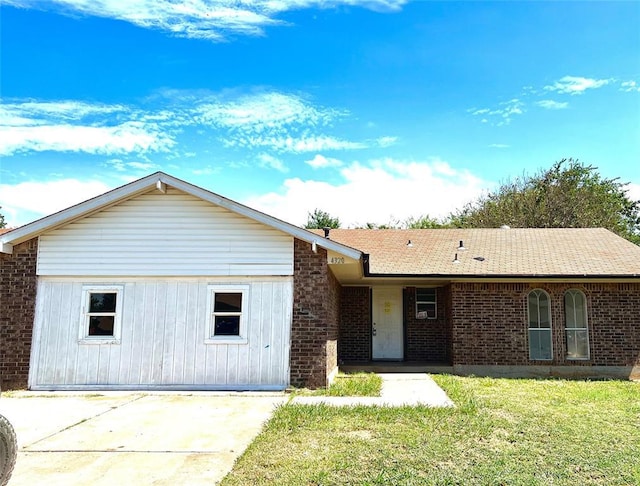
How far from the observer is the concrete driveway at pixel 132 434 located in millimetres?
4887

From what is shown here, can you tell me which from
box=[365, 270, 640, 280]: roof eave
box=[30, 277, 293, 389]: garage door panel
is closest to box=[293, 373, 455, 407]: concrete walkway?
box=[30, 277, 293, 389]: garage door panel

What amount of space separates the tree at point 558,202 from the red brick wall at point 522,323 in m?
18.7

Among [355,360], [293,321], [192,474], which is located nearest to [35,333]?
[293,321]

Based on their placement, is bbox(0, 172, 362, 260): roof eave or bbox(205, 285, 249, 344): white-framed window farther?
bbox(205, 285, 249, 344): white-framed window

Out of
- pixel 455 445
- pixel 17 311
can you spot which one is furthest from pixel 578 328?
pixel 17 311

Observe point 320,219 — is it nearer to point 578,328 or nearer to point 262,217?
point 578,328

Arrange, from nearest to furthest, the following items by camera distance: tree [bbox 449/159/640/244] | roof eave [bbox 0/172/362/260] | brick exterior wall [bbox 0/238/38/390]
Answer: roof eave [bbox 0/172/362/260] < brick exterior wall [bbox 0/238/38/390] < tree [bbox 449/159/640/244]

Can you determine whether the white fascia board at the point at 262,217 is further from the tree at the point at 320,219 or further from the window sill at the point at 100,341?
the tree at the point at 320,219

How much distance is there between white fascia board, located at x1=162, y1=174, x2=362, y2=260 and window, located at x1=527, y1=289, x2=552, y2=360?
5.54 m

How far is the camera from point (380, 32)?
10.5 metres

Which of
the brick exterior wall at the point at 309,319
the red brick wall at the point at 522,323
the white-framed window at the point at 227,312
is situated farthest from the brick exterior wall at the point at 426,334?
the white-framed window at the point at 227,312

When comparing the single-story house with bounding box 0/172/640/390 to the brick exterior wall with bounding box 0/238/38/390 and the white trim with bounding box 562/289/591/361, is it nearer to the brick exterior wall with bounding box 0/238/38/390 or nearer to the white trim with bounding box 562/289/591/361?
the brick exterior wall with bounding box 0/238/38/390

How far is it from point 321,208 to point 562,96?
92.3 ft

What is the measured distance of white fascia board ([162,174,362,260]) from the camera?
9.84m
